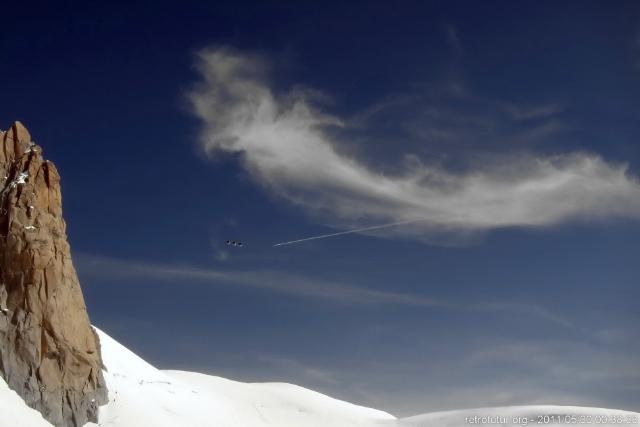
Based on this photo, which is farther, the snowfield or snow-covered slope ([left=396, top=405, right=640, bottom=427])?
snow-covered slope ([left=396, top=405, right=640, bottom=427])

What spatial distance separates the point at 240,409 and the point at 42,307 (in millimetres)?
33229

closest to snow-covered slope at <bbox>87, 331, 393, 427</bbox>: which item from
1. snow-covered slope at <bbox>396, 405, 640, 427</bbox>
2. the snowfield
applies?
the snowfield

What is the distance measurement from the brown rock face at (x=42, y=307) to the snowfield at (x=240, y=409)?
2166 mm

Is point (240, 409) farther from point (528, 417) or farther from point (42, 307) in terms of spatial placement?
point (528, 417)

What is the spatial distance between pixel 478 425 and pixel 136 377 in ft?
148

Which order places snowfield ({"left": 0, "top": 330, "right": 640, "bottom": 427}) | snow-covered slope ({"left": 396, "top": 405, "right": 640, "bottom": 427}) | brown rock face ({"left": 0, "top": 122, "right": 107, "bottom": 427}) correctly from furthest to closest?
snow-covered slope ({"left": 396, "top": 405, "right": 640, "bottom": 427}) → snowfield ({"left": 0, "top": 330, "right": 640, "bottom": 427}) → brown rock face ({"left": 0, "top": 122, "right": 107, "bottom": 427})

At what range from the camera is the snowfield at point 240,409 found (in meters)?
70.8

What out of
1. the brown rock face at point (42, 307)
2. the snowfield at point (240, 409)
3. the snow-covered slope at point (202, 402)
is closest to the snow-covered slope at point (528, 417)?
the snowfield at point (240, 409)

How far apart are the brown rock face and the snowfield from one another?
2.17 m

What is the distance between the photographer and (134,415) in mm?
67062

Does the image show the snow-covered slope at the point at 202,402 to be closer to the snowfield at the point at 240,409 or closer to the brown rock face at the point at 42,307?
the snowfield at the point at 240,409

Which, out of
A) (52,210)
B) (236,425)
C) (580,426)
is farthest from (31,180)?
(580,426)

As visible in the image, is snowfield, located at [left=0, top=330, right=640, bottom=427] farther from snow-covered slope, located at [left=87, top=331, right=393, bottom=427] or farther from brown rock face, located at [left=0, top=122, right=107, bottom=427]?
brown rock face, located at [left=0, top=122, right=107, bottom=427]

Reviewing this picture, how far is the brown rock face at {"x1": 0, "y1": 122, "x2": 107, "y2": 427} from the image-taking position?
60.9 metres
